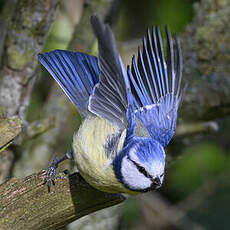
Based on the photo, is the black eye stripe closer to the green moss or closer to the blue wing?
the blue wing

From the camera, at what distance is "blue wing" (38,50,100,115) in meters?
1.83

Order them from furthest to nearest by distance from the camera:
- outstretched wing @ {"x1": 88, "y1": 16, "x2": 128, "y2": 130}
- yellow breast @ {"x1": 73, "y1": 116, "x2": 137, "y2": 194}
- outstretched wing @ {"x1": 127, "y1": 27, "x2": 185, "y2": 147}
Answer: outstretched wing @ {"x1": 127, "y1": 27, "x2": 185, "y2": 147}
yellow breast @ {"x1": 73, "y1": 116, "x2": 137, "y2": 194}
outstretched wing @ {"x1": 88, "y1": 16, "x2": 128, "y2": 130}

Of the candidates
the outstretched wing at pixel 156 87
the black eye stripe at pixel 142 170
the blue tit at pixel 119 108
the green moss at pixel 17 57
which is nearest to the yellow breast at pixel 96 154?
the blue tit at pixel 119 108

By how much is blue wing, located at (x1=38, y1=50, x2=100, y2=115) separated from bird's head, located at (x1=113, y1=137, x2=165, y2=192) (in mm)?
402

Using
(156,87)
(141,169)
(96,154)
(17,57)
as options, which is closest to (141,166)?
(141,169)

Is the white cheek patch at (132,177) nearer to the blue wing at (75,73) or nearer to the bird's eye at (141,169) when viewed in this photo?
the bird's eye at (141,169)

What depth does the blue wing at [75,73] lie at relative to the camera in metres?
1.83

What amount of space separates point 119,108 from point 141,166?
0.24 m

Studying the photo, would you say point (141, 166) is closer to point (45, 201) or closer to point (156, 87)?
point (45, 201)

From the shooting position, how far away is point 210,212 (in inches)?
155

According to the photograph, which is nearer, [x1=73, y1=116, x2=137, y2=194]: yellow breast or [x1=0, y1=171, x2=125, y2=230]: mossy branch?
[x1=0, y1=171, x2=125, y2=230]: mossy branch

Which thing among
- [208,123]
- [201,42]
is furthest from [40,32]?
[208,123]

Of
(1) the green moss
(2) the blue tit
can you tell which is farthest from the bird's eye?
(1) the green moss

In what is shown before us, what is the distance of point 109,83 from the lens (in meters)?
1.47
